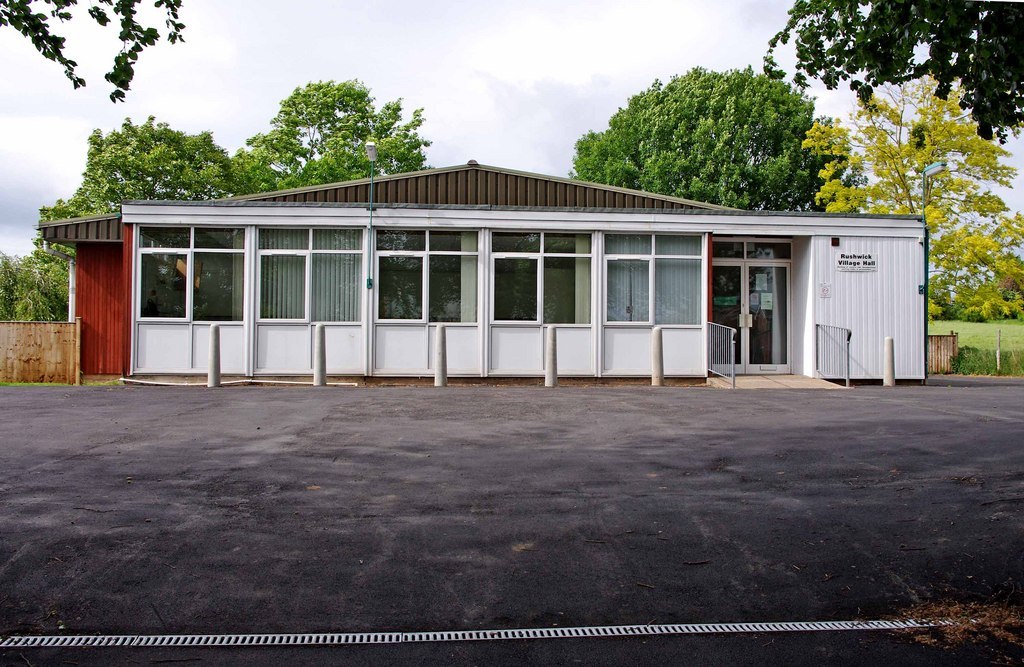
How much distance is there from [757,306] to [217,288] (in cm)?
1130

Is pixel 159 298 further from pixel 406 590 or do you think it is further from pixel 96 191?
pixel 96 191

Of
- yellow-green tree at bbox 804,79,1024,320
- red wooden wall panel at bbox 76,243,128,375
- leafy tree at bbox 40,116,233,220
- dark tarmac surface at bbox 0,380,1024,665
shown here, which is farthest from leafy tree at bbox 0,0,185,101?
leafy tree at bbox 40,116,233,220

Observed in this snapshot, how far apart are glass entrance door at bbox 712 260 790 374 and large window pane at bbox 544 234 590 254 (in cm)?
312

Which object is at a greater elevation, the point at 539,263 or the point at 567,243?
the point at 567,243

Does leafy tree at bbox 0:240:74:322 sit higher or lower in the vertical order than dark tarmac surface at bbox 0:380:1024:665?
higher

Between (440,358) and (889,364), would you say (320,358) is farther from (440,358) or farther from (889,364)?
(889,364)

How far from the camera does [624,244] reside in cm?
1767

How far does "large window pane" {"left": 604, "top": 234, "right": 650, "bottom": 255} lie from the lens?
17.6m

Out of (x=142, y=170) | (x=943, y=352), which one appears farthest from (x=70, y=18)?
(x=142, y=170)

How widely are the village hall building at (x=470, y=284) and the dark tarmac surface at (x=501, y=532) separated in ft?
23.2

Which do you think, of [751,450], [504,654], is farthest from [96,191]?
[504,654]

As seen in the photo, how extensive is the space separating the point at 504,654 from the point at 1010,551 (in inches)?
138

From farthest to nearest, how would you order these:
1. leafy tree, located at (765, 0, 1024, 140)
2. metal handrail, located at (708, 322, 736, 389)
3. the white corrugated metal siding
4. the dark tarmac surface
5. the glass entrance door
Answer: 1. the glass entrance door
2. the white corrugated metal siding
3. metal handrail, located at (708, 322, 736, 389)
4. leafy tree, located at (765, 0, 1024, 140)
5. the dark tarmac surface

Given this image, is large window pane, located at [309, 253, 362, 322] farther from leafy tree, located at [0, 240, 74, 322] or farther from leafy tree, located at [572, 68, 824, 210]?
leafy tree, located at [572, 68, 824, 210]
